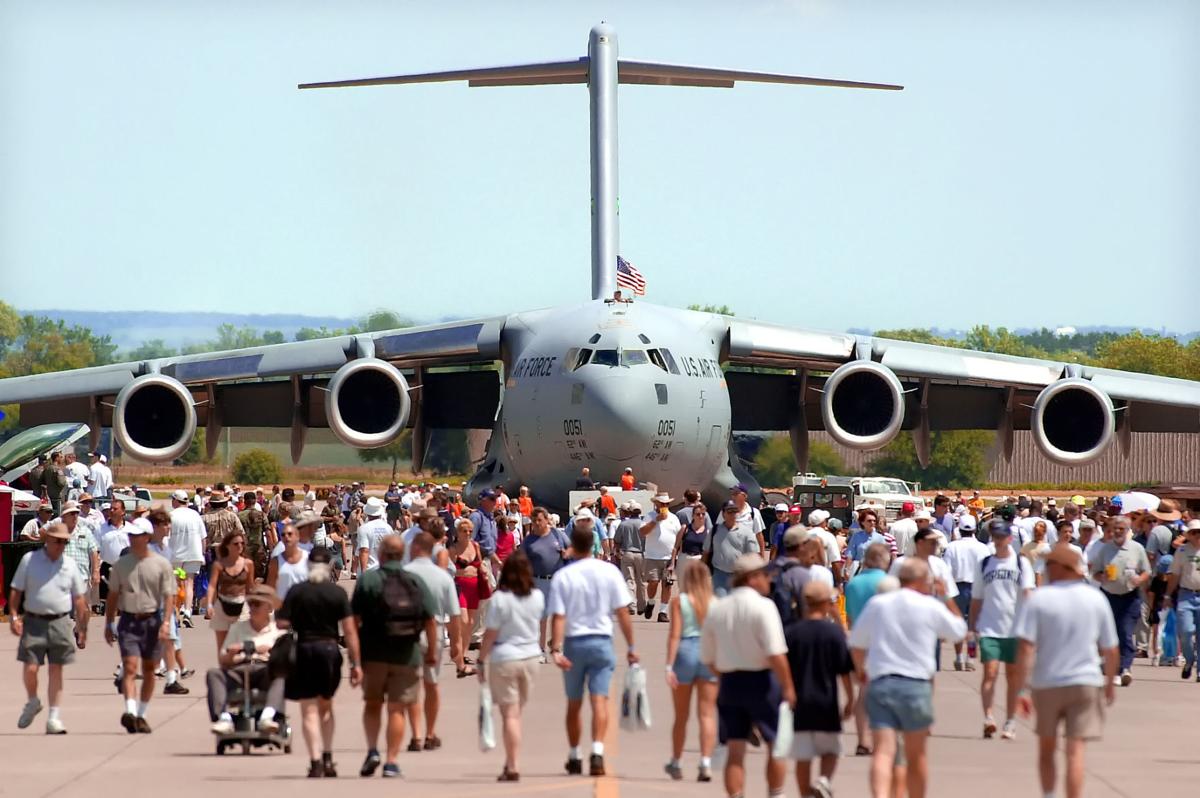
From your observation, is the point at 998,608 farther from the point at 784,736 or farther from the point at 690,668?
the point at 784,736

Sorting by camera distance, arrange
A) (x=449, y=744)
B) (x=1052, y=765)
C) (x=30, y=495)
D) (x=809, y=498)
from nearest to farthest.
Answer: (x=1052, y=765), (x=449, y=744), (x=30, y=495), (x=809, y=498)

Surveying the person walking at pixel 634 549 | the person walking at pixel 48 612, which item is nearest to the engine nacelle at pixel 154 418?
the person walking at pixel 634 549

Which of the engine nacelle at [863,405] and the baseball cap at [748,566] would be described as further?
the engine nacelle at [863,405]

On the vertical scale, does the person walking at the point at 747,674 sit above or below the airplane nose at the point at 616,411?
below

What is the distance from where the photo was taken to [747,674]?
313 inches

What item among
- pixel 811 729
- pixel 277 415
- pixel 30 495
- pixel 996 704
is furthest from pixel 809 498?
Answer: pixel 811 729

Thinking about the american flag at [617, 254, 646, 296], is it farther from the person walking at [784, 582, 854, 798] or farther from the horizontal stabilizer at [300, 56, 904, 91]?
the person walking at [784, 582, 854, 798]

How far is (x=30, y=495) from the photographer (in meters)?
26.4

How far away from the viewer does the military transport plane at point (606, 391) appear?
74.4ft

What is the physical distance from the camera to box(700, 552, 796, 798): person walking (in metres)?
7.83

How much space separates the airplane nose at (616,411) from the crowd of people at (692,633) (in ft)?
20.7

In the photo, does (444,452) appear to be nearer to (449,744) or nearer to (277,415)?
(277,415)

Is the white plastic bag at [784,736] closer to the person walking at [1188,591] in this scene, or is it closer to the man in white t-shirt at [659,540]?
the person walking at [1188,591]

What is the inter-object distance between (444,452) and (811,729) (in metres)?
46.9
